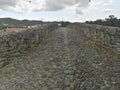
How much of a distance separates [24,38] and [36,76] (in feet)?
22.2

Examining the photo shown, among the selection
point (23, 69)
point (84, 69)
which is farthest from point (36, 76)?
point (84, 69)

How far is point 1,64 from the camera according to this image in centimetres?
1131

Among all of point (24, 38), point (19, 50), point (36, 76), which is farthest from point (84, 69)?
point (24, 38)

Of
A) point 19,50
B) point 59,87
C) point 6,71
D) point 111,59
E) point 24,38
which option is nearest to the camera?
point 59,87

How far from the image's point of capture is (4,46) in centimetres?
1174

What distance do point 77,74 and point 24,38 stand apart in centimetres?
697

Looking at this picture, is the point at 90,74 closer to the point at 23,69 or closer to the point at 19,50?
the point at 23,69

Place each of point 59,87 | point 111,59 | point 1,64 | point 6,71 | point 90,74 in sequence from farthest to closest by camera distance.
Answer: point 111,59 → point 1,64 → point 6,71 → point 90,74 → point 59,87

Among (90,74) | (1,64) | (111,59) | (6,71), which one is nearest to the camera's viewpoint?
(90,74)

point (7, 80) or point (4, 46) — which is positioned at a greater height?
point (4, 46)

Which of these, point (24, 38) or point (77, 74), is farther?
point (24, 38)

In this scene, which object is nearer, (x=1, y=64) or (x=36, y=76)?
(x=36, y=76)

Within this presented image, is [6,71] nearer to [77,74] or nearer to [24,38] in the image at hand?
[77,74]

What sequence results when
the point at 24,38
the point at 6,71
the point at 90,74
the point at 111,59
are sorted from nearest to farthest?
1. the point at 90,74
2. the point at 6,71
3. the point at 111,59
4. the point at 24,38
